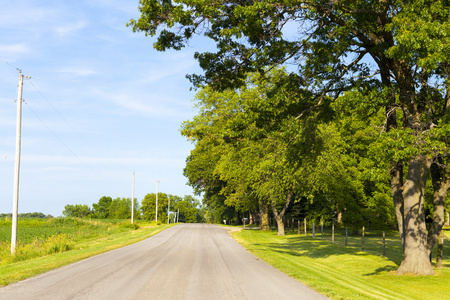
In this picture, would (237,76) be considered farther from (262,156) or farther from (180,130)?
(180,130)

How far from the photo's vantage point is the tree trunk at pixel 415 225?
15883 millimetres

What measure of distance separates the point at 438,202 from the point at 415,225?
107 inches

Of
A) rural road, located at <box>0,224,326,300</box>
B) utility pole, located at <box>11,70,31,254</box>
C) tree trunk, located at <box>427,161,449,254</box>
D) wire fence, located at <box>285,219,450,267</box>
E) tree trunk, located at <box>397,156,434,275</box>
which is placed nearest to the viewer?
rural road, located at <box>0,224,326,300</box>

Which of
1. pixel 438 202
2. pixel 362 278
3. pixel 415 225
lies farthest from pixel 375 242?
pixel 362 278

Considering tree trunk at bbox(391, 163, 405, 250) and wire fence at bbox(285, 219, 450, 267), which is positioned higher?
tree trunk at bbox(391, 163, 405, 250)

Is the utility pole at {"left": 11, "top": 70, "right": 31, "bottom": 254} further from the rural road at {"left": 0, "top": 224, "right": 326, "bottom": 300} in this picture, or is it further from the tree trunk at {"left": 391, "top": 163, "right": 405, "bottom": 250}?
the tree trunk at {"left": 391, "top": 163, "right": 405, "bottom": 250}

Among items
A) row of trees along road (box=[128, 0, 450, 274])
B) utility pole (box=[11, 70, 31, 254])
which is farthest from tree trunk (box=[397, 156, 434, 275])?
utility pole (box=[11, 70, 31, 254])

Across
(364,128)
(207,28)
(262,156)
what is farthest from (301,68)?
(364,128)

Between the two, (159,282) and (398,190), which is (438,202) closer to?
(398,190)

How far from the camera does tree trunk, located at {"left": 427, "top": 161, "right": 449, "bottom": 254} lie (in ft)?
57.5

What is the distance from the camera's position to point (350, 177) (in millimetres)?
41375

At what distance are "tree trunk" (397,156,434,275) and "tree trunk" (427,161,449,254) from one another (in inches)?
46.1

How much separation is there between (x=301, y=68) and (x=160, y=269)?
10.1 m

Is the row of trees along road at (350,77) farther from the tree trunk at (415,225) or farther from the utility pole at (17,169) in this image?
the utility pole at (17,169)
